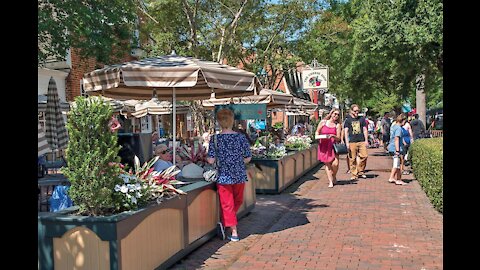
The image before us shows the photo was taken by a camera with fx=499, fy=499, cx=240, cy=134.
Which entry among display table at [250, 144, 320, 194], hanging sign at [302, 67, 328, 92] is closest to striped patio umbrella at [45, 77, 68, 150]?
display table at [250, 144, 320, 194]

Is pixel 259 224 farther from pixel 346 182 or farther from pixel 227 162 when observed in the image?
pixel 346 182

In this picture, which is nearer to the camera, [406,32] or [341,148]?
[406,32]

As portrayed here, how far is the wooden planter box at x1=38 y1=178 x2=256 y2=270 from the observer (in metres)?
3.99

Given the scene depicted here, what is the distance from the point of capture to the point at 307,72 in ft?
59.0

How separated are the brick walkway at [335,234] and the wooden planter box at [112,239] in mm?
546

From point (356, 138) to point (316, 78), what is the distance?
20.2ft

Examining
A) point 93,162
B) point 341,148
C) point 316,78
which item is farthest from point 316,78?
point 93,162

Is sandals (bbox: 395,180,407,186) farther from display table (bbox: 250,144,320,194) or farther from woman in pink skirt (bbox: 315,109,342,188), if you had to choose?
display table (bbox: 250,144,320,194)

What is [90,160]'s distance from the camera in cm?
419

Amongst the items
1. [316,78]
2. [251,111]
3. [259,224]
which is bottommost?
[259,224]

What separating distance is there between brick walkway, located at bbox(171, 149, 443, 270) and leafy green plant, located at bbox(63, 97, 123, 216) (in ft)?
4.64

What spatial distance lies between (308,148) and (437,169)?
22.0 ft

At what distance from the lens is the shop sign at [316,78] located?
17.6m
